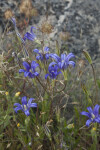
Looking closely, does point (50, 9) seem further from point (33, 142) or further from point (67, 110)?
point (33, 142)

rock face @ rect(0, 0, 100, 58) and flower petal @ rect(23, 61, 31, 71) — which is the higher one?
rock face @ rect(0, 0, 100, 58)

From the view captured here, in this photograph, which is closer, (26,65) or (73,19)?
(26,65)

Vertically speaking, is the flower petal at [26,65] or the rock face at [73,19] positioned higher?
the rock face at [73,19]

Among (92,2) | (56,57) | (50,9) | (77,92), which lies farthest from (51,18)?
(56,57)

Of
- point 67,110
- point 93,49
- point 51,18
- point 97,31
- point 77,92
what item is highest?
point 51,18

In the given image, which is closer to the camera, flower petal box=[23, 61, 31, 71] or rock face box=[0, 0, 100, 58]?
flower petal box=[23, 61, 31, 71]

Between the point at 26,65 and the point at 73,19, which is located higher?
the point at 73,19

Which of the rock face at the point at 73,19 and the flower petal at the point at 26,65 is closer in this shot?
the flower petal at the point at 26,65

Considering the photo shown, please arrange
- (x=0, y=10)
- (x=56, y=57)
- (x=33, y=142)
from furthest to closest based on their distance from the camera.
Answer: (x=0, y=10)
(x=33, y=142)
(x=56, y=57)
